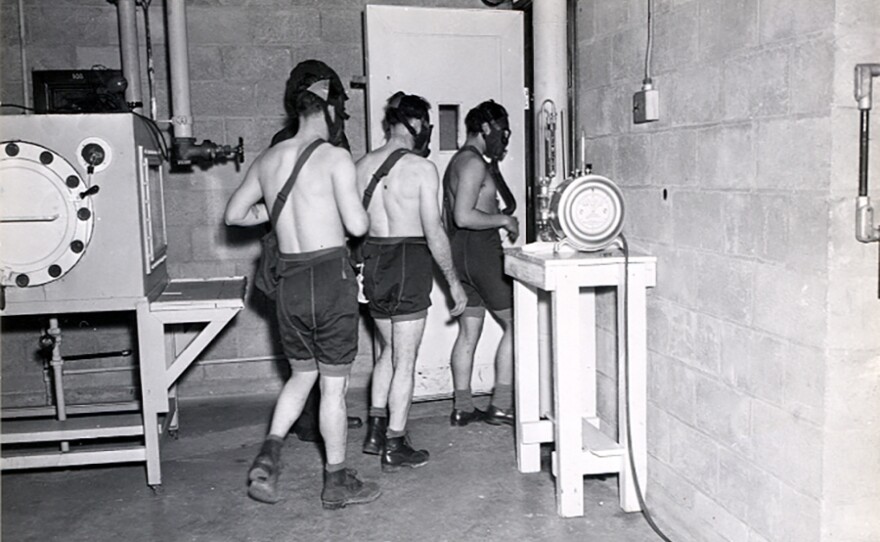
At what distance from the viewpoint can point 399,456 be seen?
3830 mm

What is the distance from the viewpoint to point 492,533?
3135mm

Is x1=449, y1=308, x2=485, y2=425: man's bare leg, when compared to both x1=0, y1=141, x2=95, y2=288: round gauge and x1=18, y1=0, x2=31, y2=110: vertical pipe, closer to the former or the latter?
x1=0, y1=141, x2=95, y2=288: round gauge

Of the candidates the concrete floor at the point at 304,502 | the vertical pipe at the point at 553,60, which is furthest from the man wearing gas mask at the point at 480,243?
the vertical pipe at the point at 553,60

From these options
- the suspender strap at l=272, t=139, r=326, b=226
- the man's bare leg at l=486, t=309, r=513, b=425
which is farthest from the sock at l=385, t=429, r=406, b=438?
the suspender strap at l=272, t=139, r=326, b=226

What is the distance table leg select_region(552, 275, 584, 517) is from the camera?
315cm

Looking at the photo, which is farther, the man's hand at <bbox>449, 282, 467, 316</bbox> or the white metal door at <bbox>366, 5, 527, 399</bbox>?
the white metal door at <bbox>366, 5, 527, 399</bbox>

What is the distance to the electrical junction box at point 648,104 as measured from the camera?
10.2 ft

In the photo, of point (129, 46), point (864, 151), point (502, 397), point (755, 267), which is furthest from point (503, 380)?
point (129, 46)

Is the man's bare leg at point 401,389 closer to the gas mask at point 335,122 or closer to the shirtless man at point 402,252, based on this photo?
the shirtless man at point 402,252

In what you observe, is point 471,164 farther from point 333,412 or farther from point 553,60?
point 333,412

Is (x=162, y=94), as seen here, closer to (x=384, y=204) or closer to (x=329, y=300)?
(x=384, y=204)

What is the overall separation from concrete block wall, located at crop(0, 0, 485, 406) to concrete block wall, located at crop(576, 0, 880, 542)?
2145mm

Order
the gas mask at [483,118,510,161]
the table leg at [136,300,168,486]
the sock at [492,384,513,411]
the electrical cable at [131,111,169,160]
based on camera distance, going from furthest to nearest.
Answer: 1. the sock at [492,384,513,411]
2. the gas mask at [483,118,510,161]
3. the electrical cable at [131,111,169,160]
4. the table leg at [136,300,168,486]

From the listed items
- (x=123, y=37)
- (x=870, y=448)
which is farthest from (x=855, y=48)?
(x=123, y=37)
